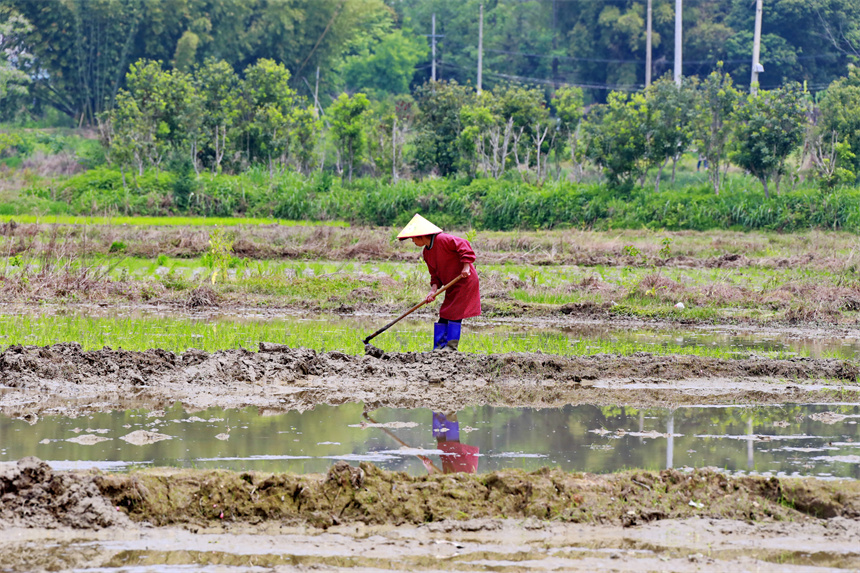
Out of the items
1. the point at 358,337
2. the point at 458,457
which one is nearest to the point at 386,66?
the point at 358,337

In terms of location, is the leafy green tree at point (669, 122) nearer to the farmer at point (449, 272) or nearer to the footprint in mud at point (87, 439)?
the farmer at point (449, 272)

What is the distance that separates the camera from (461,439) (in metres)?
7.02

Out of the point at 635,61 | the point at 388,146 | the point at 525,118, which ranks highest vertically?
the point at 635,61

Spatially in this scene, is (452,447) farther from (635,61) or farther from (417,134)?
(635,61)

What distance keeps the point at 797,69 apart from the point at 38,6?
116 ft

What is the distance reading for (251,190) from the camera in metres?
28.7

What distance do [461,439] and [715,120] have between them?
23.5 metres

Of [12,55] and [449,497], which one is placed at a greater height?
[12,55]

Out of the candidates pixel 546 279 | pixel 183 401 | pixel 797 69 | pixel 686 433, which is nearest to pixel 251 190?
pixel 546 279

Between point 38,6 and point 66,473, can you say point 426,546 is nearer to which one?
Result: point 66,473

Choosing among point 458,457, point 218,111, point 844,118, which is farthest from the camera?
point 218,111

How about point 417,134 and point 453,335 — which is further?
point 417,134

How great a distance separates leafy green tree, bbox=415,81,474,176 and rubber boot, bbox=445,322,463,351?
69.2ft

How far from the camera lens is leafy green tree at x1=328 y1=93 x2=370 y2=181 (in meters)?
29.9
